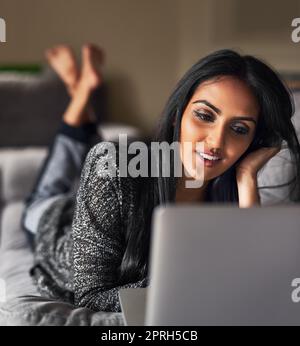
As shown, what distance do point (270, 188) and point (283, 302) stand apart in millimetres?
555

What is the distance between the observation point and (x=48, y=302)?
40.6 inches

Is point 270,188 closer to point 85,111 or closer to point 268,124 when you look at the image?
point 268,124

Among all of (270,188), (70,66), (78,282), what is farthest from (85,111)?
(78,282)

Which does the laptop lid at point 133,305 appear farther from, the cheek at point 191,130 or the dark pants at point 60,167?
the dark pants at point 60,167

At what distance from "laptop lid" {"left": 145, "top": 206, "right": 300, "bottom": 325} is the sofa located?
219mm

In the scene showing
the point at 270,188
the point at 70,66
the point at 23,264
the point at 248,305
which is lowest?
the point at 23,264

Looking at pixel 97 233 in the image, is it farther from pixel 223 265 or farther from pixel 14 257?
pixel 14 257

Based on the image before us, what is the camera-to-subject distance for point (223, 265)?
0.76m

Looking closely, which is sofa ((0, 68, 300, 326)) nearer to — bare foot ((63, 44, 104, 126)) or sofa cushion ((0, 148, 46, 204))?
sofa cushion ((0, 148, 46, 204))

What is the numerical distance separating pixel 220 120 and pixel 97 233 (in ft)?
1.01

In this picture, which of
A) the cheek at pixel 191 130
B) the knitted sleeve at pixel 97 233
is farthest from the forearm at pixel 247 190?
the knitted sleeve at pixel 97 233

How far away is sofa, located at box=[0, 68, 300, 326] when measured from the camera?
0.97 meters

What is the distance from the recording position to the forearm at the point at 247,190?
1.12 m

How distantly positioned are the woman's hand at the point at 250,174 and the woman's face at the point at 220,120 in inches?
1.6
